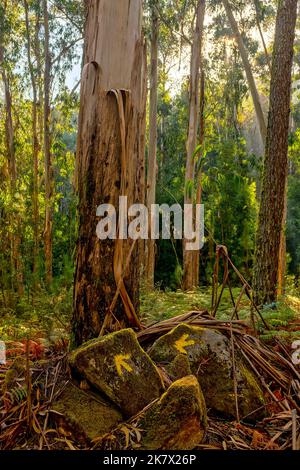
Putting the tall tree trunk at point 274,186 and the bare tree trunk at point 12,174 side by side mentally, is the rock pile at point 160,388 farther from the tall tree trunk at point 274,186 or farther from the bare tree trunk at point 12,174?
the bare tree trunk at point 12,174

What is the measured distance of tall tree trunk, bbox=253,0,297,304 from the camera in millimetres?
4941

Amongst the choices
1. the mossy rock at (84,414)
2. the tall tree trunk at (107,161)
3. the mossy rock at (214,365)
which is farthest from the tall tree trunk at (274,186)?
the mossy rock at (84,414)

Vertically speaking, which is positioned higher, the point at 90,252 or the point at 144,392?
the point at 90,252

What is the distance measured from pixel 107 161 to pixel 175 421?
1001 millimetres

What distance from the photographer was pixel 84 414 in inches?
56.2

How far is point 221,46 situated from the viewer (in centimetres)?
1841

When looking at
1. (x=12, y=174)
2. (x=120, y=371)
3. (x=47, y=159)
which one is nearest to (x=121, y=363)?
(x=120, y=371)

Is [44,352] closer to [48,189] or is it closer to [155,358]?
[155,358]

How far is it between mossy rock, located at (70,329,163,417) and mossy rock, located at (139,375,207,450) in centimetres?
8

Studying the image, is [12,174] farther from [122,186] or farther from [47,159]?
[122,186]

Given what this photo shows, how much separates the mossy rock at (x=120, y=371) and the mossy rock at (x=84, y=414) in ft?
0.13

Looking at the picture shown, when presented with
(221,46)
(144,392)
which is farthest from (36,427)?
(221,46)

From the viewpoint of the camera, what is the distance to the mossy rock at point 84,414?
139cm
